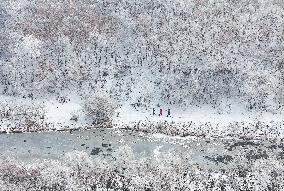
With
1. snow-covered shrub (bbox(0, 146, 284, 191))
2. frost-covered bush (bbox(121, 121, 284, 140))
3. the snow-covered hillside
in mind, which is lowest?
snow-covered shrub (bbox(0, 146, 284, 191))

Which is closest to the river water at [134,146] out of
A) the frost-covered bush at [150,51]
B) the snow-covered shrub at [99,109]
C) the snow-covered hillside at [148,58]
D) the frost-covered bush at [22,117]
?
the frost-covered bush at [22,117]

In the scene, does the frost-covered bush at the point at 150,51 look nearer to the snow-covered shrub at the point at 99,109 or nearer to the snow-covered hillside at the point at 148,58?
the snow-covered hillside at the point at 148,58

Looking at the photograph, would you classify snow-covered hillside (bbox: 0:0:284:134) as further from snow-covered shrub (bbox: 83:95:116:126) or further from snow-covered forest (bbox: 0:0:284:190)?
snow-covered shrub (bbox: 83:95:116:126)

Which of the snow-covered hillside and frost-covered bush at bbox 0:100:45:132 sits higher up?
the snow-covered hillside

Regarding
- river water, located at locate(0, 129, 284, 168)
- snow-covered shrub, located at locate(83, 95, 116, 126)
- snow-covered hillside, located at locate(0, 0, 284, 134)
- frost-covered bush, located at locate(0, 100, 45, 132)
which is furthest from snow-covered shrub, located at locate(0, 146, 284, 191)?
snow-covered hillside, located at locate(0, 0, 284, 134)

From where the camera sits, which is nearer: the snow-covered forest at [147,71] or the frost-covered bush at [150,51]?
the snow-covered forest at [147,71]

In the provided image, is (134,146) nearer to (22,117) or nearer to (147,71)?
(22,117)
